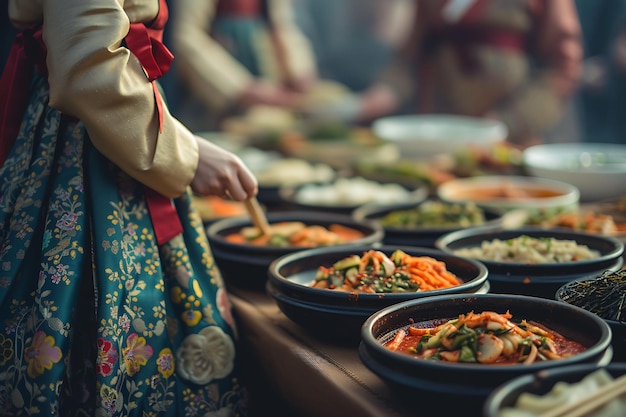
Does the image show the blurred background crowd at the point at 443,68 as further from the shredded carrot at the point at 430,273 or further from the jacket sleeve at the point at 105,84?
the shredded carrot at the point at 430,273

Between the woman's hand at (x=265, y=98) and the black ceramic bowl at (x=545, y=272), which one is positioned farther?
the woman's hand at (x=265, y=98)

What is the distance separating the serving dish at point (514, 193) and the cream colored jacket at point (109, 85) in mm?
1454

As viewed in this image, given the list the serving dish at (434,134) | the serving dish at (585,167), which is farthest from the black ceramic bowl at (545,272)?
the serving dish at (434,134)

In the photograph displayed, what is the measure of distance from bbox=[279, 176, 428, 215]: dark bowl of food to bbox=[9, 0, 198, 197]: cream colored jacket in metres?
1.21

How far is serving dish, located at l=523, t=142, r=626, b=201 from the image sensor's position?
119 inches

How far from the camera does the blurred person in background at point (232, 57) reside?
597 centimetres

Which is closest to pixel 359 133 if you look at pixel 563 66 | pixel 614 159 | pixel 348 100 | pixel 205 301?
pixel 348 100

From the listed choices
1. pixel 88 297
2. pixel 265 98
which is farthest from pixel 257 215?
pixel 265 98

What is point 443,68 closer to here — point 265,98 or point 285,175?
point 265,98

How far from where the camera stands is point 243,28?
620cm

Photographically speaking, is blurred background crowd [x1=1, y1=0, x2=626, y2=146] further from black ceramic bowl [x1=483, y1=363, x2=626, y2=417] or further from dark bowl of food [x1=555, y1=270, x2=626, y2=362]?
black ceramic bowl [x1=483, y1=363, x2=626, y2=417]

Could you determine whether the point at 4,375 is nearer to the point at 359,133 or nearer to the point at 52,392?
the point at 52,392

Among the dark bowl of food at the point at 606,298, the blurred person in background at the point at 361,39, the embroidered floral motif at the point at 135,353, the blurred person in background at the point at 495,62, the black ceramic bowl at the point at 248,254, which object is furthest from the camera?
the blurred person in background at the point at 361,39

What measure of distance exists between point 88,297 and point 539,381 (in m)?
1.11
